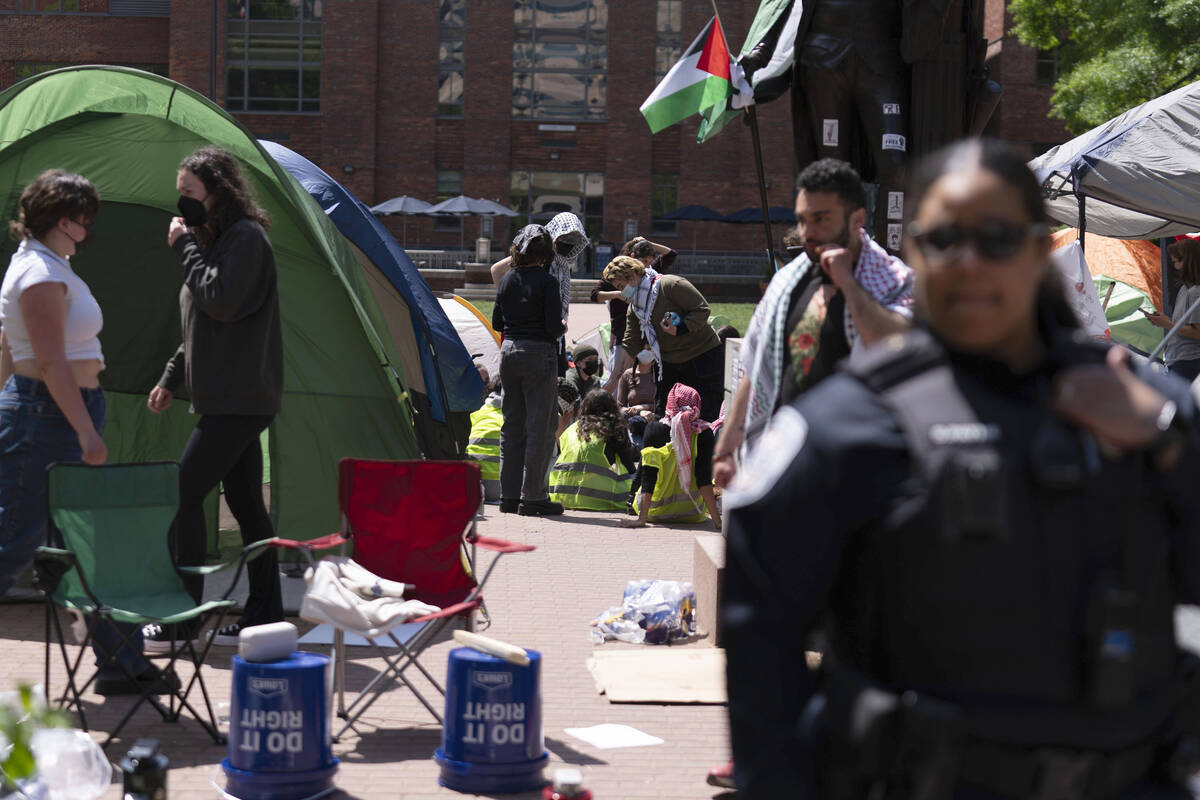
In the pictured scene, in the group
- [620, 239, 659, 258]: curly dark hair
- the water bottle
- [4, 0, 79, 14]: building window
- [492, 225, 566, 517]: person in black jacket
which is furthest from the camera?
[4, 0, 79, 14]: building window

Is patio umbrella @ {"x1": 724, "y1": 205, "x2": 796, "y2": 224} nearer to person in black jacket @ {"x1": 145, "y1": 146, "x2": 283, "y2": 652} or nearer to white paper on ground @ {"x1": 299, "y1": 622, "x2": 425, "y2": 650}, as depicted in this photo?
white paper on ground @ {"x1": 299, "y1": 622, "x2": 425, "y2": 650}

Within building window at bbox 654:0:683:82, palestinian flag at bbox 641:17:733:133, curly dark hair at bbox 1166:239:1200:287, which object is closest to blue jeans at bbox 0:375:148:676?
palestinian flag at bbox 641:17:733:133

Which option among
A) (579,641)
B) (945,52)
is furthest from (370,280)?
(945,52)

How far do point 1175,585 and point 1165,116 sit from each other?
32.5 ft

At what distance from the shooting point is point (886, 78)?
689 centimetres

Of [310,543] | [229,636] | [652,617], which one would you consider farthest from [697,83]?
[310,543]

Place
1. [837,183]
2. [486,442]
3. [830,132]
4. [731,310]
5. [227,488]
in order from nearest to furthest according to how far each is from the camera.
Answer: [837,183], [227,488], [830,132], [486,442], [731,310]

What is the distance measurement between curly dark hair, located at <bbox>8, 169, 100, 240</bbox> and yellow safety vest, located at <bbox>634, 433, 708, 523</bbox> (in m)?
5.87

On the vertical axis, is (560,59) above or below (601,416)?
above

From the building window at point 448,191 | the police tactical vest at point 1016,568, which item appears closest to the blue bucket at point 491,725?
the police tactical vest at point 1016,568

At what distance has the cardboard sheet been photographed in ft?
19.7

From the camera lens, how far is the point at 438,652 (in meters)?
6.70

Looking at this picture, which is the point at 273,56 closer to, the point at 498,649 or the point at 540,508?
the point at 540,508

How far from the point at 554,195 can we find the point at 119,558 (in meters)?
43.4
